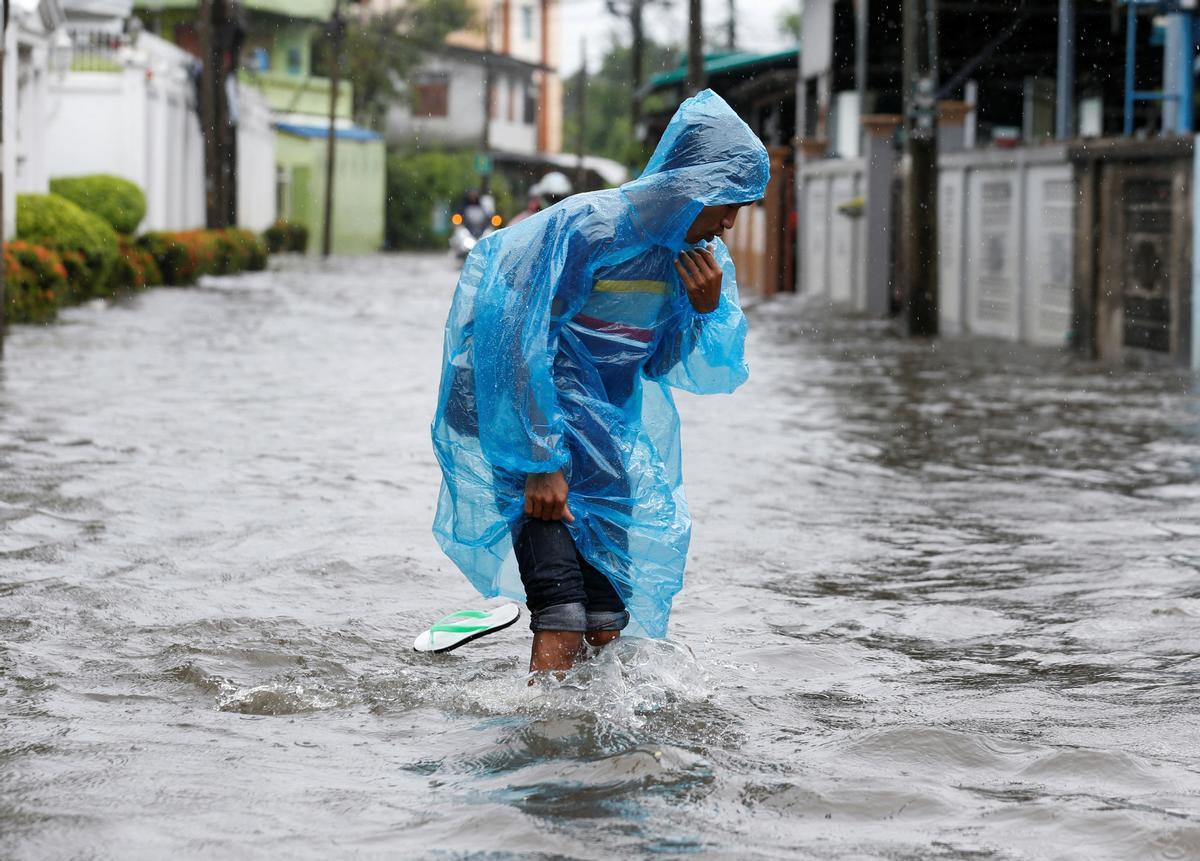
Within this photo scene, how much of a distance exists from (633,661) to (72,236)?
18.0 metres

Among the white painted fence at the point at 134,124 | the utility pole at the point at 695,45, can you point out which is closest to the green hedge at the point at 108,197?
the white painted fence at the point at 134,124

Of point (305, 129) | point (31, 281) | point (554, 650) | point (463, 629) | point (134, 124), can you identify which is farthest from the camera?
point (305, 129)

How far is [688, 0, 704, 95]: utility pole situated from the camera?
32.6 m

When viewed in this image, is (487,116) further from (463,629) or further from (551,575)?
(551,575)

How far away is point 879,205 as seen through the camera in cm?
2581

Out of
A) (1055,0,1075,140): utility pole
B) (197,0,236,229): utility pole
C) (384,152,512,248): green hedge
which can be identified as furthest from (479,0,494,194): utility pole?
(1055,0,1075,140): utility pole

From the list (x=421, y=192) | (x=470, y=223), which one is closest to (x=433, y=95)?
(x=421, y=192)

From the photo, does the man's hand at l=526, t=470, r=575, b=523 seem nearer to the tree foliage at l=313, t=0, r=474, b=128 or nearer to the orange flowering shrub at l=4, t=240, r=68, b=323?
the orange flowering shrub at l=4, t=240, r=68, b=323

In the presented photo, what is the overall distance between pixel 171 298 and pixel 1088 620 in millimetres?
21544

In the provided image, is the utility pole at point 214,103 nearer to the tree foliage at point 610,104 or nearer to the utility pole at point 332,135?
the utility pole at point 332,135

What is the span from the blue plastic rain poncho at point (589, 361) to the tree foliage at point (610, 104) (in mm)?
87455

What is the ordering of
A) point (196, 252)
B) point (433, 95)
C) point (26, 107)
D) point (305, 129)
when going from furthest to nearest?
point (433, 95), point (305, 129), point (196, 252), point (26, 107)

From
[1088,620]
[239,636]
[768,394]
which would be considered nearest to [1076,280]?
[768,394]

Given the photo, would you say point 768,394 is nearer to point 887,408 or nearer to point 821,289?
point 887,408
